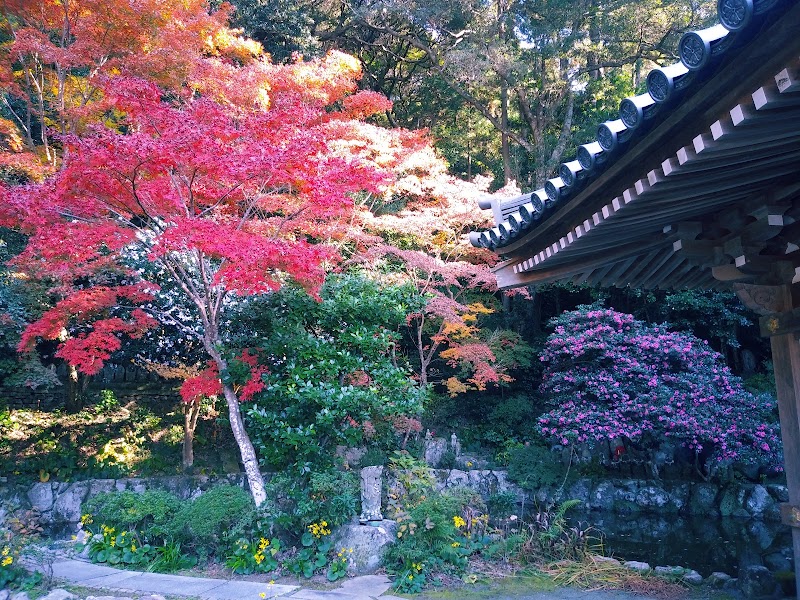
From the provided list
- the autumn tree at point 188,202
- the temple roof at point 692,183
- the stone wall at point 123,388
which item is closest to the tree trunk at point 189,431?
the stone wall at point 123,388

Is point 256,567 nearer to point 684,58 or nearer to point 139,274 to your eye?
point 139,274

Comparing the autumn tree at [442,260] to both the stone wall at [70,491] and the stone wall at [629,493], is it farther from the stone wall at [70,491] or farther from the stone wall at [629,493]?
the stone wall at [70,491]

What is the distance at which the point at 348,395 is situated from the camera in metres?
5.57

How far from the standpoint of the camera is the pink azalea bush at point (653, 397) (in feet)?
29.9

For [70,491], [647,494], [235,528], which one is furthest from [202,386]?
[647,494]

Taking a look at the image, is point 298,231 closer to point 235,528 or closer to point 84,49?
point 84,49

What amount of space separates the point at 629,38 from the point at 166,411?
12220mm

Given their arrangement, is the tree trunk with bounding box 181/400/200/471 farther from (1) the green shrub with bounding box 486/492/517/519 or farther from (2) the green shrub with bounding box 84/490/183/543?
(1) the green shrub with bounding box 486/492/517/519

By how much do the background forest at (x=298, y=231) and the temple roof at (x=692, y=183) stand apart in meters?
Answer: 2.78

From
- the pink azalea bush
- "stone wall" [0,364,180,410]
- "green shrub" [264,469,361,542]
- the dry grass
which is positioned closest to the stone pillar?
"green shrub" [264,469,361,542]

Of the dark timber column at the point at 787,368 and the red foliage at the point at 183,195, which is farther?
the red foliage at the point at 183,195

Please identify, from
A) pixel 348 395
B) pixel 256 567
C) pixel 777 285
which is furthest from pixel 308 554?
pixel 777 285

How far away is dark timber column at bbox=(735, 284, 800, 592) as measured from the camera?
3180 mm

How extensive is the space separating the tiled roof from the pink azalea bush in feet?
22.9
